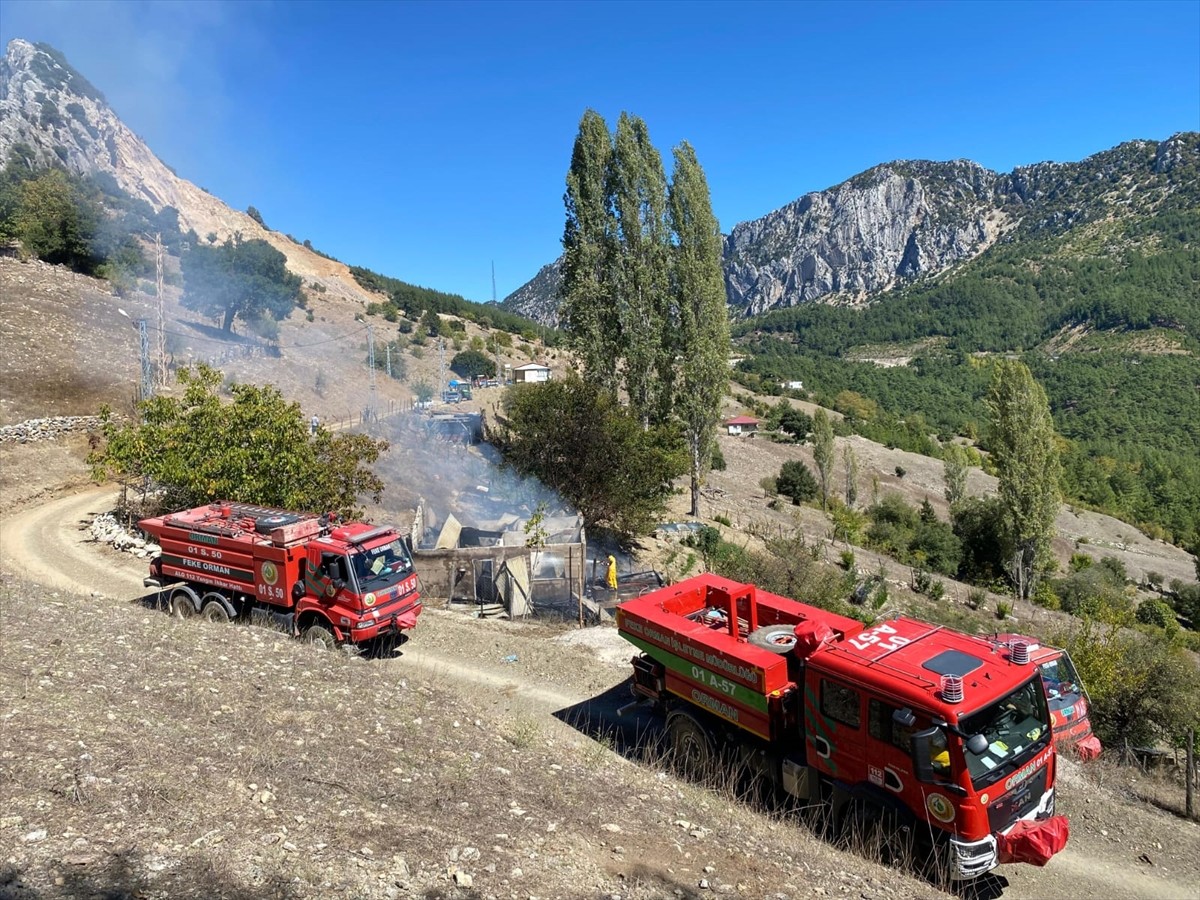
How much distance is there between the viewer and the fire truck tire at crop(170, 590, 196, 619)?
554 inches

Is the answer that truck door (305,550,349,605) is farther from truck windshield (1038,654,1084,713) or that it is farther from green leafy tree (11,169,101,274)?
green leafy tree (11,169,101,274)

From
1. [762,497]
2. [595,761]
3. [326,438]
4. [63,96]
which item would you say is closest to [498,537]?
[326,438]

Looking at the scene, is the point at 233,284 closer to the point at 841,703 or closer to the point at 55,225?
the point at 55,225

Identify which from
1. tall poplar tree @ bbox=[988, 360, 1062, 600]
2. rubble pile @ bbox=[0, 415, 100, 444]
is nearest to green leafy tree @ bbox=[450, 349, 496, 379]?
rubble pile @ bbox=[0, 415, 100, 444]

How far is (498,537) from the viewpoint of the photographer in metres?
20.6

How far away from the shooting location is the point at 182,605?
46.8 ft

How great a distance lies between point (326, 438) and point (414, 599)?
7908 mm

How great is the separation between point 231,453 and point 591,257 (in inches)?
649

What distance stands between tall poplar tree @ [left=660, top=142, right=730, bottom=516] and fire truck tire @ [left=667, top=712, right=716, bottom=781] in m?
22.1

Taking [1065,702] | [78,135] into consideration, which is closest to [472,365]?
[78,135]

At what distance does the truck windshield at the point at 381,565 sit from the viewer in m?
12.5

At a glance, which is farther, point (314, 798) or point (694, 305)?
point (694, 305)

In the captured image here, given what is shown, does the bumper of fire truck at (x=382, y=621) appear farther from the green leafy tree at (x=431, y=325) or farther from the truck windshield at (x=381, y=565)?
the green leafy tree at (x=431, y=325)

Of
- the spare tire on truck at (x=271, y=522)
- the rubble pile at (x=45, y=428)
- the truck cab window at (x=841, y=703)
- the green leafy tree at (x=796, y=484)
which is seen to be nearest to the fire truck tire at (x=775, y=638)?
the truck cab window at (x=841, y=703)
